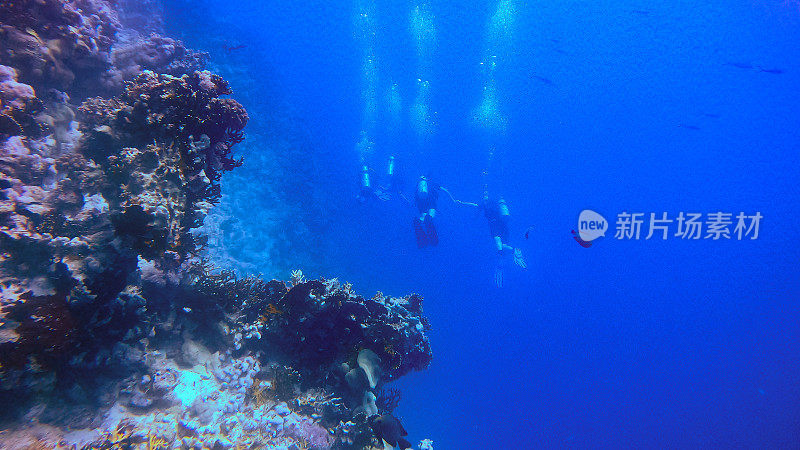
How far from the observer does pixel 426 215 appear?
1975cm

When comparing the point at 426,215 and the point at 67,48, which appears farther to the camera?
the point at 426,215

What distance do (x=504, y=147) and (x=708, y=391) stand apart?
56993mm

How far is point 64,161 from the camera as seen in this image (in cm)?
516

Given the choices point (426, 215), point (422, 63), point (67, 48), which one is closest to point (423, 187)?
point (426, 215)

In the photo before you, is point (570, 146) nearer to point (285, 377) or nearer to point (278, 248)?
point (278, 248)

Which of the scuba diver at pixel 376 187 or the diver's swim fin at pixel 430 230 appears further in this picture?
the scuba diver at pixel 376 187

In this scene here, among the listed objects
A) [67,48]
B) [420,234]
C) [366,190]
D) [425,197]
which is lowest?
[67,48]

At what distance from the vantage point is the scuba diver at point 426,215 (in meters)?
19.7

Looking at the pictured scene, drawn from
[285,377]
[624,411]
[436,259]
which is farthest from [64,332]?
[624,411]

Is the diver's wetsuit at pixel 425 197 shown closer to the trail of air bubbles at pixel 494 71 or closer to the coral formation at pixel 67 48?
the coral formation at pixel 67 48

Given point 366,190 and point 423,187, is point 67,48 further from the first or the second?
point 366,190

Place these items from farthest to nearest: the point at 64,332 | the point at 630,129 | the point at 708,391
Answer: the point at 630,129 < the point at 708,391 < the point at 64,332

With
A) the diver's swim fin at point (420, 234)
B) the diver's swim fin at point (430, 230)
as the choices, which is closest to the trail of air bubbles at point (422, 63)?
the diver's swim fin at point (420, 234)

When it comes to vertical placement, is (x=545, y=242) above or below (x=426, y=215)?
above
